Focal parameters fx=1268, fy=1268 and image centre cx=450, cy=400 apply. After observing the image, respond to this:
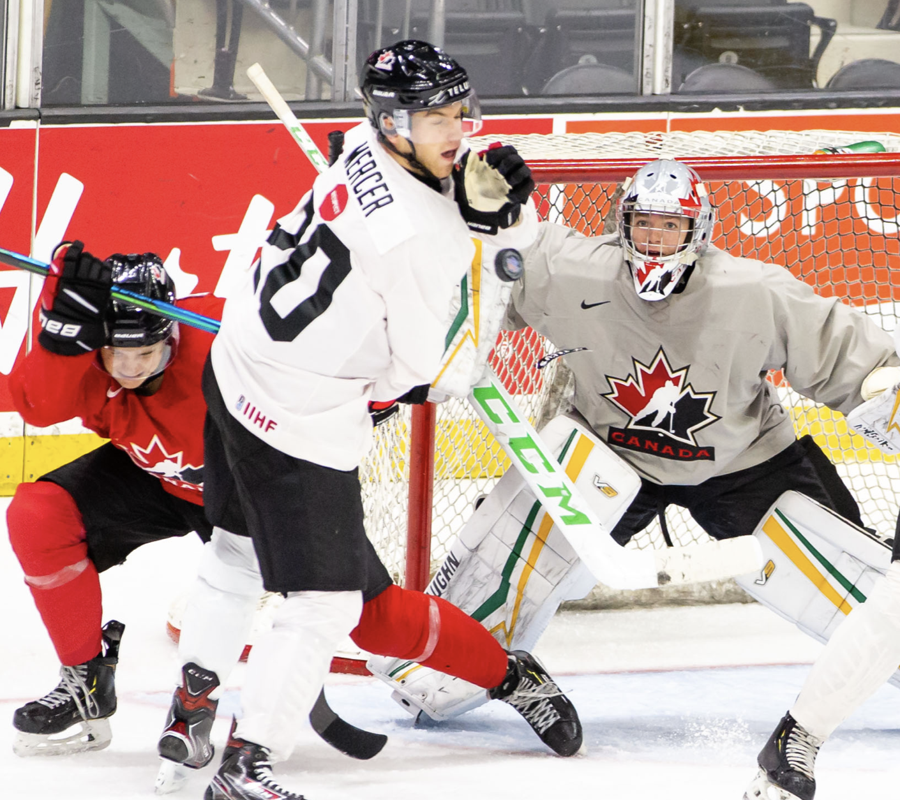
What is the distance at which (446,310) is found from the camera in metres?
1.73

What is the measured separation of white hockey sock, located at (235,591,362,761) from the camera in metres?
1.75

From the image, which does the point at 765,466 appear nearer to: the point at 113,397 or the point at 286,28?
the point at 113,397

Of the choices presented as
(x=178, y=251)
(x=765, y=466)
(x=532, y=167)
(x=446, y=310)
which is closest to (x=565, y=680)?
(x=765, y=466)

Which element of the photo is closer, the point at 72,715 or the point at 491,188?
the point at 491,188

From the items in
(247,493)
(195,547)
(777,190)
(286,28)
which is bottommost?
(195,547)

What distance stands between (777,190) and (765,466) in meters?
0.90

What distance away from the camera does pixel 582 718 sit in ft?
8.05

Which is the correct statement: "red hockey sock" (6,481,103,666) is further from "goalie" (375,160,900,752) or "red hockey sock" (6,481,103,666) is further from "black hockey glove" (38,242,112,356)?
"goalie" (375,160,900,752)

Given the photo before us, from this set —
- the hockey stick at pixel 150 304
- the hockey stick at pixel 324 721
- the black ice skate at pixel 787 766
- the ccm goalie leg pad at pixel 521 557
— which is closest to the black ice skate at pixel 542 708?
the ccm goalie leg pad at pixel 521 557

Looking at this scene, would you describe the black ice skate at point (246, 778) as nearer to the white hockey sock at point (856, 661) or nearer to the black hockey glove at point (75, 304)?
the black hockey glove at point (75, 304)

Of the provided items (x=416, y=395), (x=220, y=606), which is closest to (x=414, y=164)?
(x=416, y=395)

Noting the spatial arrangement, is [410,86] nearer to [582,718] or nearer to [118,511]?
[118,511]

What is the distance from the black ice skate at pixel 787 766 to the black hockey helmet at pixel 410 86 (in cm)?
102

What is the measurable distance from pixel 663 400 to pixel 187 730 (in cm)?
102
